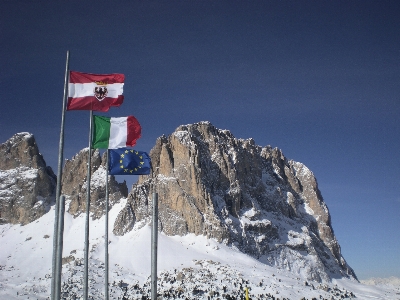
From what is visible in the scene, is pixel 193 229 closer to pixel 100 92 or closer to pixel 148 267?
pixel 148 267

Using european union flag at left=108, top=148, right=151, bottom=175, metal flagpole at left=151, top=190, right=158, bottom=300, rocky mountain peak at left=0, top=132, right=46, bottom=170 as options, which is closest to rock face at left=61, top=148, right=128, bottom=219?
rocky mountain peak at left=0, top=132, right=46, bottom=170

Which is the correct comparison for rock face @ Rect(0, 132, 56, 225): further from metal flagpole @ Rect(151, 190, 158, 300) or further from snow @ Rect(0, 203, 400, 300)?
metal flagpole @ Rect(151, 190, 158, 300)

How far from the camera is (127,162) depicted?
27.8 metres

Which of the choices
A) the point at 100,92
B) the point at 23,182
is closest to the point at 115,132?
the point at 100,92

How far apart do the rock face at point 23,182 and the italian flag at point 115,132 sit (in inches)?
6155

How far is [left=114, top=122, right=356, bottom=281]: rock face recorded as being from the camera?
13662 cm

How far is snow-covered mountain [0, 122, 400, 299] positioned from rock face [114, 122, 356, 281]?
0.38 metres

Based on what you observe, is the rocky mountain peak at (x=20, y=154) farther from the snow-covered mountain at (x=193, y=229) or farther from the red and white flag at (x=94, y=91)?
the red and white flag at (x=94, y=91)

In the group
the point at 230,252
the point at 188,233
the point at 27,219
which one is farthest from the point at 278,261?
the point at 27,219

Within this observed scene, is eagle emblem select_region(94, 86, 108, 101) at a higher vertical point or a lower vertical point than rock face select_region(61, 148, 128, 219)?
lower

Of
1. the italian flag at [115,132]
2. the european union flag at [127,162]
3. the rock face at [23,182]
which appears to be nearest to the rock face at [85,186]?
the rock face at [23,182]

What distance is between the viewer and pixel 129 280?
11206cm

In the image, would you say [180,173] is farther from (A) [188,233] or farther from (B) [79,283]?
(B) [79,283]

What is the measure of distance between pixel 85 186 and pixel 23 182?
26.0 meters
